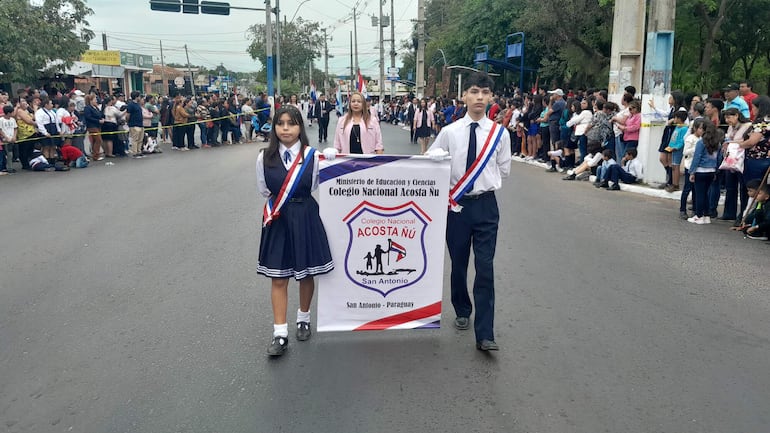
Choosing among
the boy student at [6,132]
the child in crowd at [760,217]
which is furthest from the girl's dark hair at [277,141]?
the boy student at [6,132]

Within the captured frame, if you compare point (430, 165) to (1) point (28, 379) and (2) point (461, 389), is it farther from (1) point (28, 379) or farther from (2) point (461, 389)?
(1) point (28, 379)

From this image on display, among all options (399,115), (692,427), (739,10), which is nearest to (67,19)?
(399,115)

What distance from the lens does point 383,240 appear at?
498cm

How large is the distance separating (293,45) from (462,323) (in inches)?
2771

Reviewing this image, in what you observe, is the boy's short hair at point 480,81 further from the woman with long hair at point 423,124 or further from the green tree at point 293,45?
the green tree at point 293,45

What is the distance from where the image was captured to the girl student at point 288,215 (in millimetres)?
4766

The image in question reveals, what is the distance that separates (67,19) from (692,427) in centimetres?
3478

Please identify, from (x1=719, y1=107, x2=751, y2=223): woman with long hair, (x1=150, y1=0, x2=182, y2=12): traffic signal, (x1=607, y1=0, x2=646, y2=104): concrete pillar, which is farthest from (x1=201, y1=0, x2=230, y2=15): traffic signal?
(x1=719, y1=107, x2=751, y2=223): woman with long hair

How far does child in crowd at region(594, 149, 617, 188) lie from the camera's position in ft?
44.6

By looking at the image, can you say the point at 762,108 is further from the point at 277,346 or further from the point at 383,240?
the point at 277,346

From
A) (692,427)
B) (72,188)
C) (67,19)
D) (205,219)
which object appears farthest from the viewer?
(67,19)

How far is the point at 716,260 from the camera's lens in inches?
307

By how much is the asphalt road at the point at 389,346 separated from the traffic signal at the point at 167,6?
22.3m

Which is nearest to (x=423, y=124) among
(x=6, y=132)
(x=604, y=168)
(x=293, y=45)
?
(x=604, y=168)
